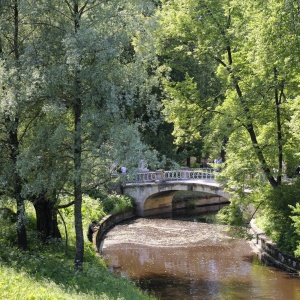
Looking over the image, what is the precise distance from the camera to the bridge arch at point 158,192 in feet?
99.5

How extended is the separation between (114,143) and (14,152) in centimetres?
331

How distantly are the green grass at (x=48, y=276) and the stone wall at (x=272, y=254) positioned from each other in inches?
282

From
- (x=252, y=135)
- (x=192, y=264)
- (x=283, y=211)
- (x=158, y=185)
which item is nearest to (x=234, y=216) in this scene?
(x=283, y=211)

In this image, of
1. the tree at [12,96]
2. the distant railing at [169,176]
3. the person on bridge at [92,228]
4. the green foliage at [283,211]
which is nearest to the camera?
the tree at [12,96]

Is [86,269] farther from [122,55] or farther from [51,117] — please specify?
[122,55]

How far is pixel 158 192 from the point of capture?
32438 millimetres

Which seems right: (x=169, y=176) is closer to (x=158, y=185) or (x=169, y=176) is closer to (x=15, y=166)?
(x=158, y=185)

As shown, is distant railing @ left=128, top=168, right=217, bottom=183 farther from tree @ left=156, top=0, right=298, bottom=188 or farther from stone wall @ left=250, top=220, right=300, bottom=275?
tree @ left=156, top=0, right=298, bottom=188

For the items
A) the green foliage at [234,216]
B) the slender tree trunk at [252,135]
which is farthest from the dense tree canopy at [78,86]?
the green foliage at [234,216]

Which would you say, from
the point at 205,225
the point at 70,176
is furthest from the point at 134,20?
the point at 205,225

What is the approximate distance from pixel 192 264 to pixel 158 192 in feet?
41.0

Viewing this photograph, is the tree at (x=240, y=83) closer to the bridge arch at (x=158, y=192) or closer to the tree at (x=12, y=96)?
the tree at (x=12, y=96)

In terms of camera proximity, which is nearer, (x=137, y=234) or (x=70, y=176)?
(x=70, y=176)

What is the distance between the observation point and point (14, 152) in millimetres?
13773
